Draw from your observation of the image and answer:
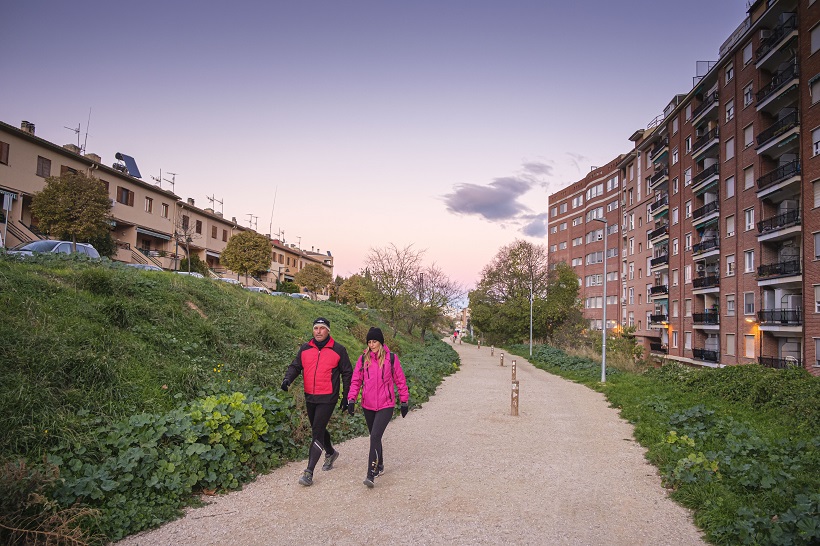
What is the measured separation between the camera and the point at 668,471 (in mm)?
6984

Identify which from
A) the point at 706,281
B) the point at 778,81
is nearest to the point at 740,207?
the point at 706,281

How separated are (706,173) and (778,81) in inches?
332

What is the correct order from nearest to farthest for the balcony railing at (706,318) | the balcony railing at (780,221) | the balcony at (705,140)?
the balcony railing at (780,221), the balcony railing at (706,318), the balcony at (705,140)

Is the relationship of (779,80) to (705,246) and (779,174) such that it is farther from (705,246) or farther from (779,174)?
(705,246)

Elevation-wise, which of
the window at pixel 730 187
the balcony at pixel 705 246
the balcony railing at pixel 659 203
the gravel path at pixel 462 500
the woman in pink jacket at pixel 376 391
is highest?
the balcony railing at pixel 659 203

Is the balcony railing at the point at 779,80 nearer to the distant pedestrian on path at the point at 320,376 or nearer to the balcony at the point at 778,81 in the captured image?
the balcony at the point at 778,81

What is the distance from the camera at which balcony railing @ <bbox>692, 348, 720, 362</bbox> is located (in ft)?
112

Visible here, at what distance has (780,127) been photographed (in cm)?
2734

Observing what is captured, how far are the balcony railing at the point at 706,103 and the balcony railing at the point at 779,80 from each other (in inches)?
218

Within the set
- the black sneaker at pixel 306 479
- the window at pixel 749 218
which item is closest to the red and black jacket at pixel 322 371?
the black sneaker at pixel 306 479

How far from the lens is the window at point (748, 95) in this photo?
30.8 meters

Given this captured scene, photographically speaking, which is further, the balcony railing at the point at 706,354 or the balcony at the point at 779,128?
the balcony railing at the point at 706,354

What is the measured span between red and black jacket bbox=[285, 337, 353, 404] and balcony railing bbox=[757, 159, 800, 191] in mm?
28419

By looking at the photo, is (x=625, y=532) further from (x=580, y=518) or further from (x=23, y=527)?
(x=23, y=527)
